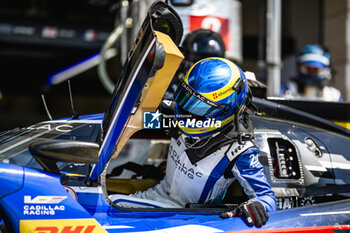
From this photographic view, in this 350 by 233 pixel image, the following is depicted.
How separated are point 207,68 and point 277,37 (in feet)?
8.81

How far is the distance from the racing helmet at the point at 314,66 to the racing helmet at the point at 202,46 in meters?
1.83

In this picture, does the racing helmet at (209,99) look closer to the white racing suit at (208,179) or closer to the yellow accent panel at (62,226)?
the white racing suit at (208,179)

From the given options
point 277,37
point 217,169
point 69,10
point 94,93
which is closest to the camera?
point 217,169

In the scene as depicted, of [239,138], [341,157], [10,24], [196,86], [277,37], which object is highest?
[10,24]

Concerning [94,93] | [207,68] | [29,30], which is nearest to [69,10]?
[29,30]

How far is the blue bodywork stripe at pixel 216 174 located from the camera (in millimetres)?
2209

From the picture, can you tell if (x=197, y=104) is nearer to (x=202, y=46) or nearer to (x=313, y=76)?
(x=202, y=46)

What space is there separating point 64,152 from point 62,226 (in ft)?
1.20

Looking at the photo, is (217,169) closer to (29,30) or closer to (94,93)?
(29,30)

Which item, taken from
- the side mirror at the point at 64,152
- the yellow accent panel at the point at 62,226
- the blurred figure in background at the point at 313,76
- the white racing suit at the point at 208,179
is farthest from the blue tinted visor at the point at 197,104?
the blurred figure in background at the point at 313,76

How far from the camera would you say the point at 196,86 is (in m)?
2.25

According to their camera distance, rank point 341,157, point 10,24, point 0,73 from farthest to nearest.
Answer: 1. point 0,73
2. point 10,24
3. point 341,157

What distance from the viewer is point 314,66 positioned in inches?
209

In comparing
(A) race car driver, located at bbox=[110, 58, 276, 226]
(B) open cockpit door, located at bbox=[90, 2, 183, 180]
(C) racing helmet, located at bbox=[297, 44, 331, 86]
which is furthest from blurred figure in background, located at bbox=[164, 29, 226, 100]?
(B) open cockpit door, located at bbox=[90, 2, 183, 180]
